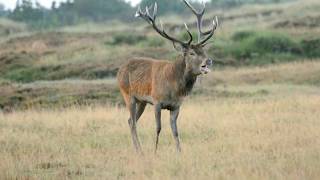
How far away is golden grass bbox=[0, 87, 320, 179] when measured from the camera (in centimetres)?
1105

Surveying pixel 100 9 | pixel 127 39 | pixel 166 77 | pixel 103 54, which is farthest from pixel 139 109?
pixel 100 9

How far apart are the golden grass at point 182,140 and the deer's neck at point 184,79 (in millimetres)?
1038

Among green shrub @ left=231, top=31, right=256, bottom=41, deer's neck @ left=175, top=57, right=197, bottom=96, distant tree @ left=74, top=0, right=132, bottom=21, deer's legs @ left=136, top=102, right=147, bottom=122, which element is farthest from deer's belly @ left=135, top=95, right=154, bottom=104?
distant tree @ left=74, top=0, right=132, bottom=21

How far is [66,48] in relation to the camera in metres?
45.1

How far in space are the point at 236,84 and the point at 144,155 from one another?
17.0 m

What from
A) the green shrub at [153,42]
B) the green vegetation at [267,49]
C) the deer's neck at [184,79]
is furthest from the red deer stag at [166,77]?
the green shrub at [153,42]

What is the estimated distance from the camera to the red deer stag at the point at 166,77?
43.9ft

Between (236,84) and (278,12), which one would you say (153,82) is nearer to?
(236,84)

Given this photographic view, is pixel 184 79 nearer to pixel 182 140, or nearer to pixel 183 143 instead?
pixel 183 143

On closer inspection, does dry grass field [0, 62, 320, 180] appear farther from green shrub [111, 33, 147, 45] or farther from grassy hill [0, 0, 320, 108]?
green shrub [111, 33, 147, 45]

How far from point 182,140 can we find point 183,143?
59cm

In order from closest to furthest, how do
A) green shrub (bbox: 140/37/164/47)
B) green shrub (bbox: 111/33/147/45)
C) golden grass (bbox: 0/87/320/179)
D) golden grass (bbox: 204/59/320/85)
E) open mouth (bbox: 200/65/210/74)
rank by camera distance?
golden grass (bbox: 0/87/320/179) → open mouth (bbox: 200/65/210/74) → golden grass (bbox: 204/59/320/85) → green shrub (bbox: 140/37/164/47) → green shrub (bbox: 111/33/147/45)

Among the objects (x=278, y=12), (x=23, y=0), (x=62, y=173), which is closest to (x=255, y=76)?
(x=62, y=173)

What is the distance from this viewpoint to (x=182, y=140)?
50.6 feet
